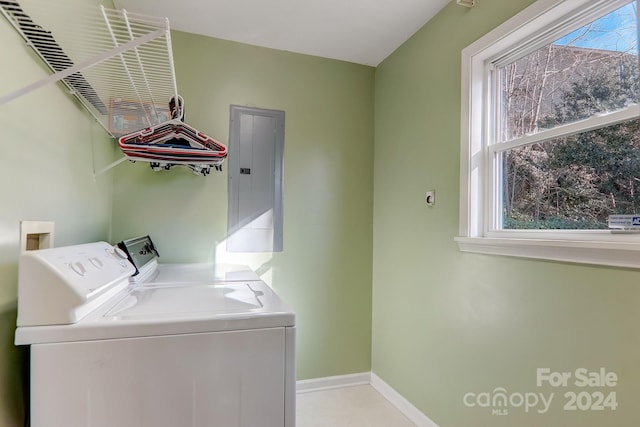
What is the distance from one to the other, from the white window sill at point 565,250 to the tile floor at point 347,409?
1.25m

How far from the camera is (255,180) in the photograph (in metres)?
2.50

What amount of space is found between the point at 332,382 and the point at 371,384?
1.04 ft

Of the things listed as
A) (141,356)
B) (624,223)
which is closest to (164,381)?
(141,356)

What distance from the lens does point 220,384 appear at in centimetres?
96

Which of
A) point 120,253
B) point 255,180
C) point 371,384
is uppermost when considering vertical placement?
point 255,180

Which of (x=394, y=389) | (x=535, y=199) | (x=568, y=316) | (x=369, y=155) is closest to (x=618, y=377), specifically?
(x=568, y=316)

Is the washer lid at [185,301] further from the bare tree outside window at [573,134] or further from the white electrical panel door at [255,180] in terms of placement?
the bare tree outside window at [573,134]

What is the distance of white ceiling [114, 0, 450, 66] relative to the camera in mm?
2025

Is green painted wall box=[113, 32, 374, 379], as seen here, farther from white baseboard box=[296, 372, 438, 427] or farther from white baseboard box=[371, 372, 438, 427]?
white baseboard box=[371, 372, 438, 427]

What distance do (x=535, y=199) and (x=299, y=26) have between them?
1745 millimetres

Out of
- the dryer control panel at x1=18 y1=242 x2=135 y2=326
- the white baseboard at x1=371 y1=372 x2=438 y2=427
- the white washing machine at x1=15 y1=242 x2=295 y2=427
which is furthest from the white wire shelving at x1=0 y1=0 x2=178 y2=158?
the white baseboard at x1=371 y1=372 x2=438 y2=427

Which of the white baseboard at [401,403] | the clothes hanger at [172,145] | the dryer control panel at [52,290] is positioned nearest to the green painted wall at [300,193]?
the white baseboard at [401,403]

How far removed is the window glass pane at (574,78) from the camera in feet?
4.16

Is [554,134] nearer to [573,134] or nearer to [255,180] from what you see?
[573,134]
